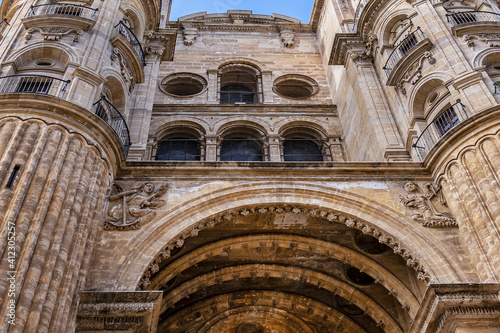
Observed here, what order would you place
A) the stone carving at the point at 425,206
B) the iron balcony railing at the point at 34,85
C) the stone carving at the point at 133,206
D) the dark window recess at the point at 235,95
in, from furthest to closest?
the dark window recess at the point at 235,95
the iron balcony railing at the point at 34,85
the stone carving at the point at 425,206
the stone carving at the point at 133,206

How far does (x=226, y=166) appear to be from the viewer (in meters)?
12.1

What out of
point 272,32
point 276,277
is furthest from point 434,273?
point 272,32

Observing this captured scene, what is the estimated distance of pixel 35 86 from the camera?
1245 cm

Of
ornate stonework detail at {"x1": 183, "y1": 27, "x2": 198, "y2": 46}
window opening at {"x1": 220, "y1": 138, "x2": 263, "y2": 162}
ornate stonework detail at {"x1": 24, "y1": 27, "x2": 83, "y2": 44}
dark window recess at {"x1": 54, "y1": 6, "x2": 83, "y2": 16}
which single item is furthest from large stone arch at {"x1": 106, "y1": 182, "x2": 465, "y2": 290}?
ornate stonework detail at {"x1": 183, "y1": 27, "x2": 198, "y2": 46}

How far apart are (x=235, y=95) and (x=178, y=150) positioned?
150 inches

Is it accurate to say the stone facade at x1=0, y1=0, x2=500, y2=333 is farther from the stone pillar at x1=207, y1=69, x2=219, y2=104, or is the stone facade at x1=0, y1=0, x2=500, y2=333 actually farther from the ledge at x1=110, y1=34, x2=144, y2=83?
the stone pillar at x1=207, y1=69, x2=219, y2=104

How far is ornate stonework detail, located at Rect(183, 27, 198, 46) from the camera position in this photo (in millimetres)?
21109

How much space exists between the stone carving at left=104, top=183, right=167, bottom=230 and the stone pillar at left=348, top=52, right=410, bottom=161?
19.7 ft

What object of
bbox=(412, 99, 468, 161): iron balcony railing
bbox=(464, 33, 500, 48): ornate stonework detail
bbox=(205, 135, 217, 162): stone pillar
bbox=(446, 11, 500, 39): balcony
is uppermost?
bbox=(446, 11, 500, 39): balcony

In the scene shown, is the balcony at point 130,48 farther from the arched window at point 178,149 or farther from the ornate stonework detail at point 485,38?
the ornate stonework detail at point 485,38

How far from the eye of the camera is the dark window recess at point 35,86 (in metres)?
12.3

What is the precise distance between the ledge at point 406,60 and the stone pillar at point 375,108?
0.72 m

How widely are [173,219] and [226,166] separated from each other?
1829 mm

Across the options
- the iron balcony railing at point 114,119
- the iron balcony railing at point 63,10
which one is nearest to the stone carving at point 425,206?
the iron balcony railing at point 114,119
